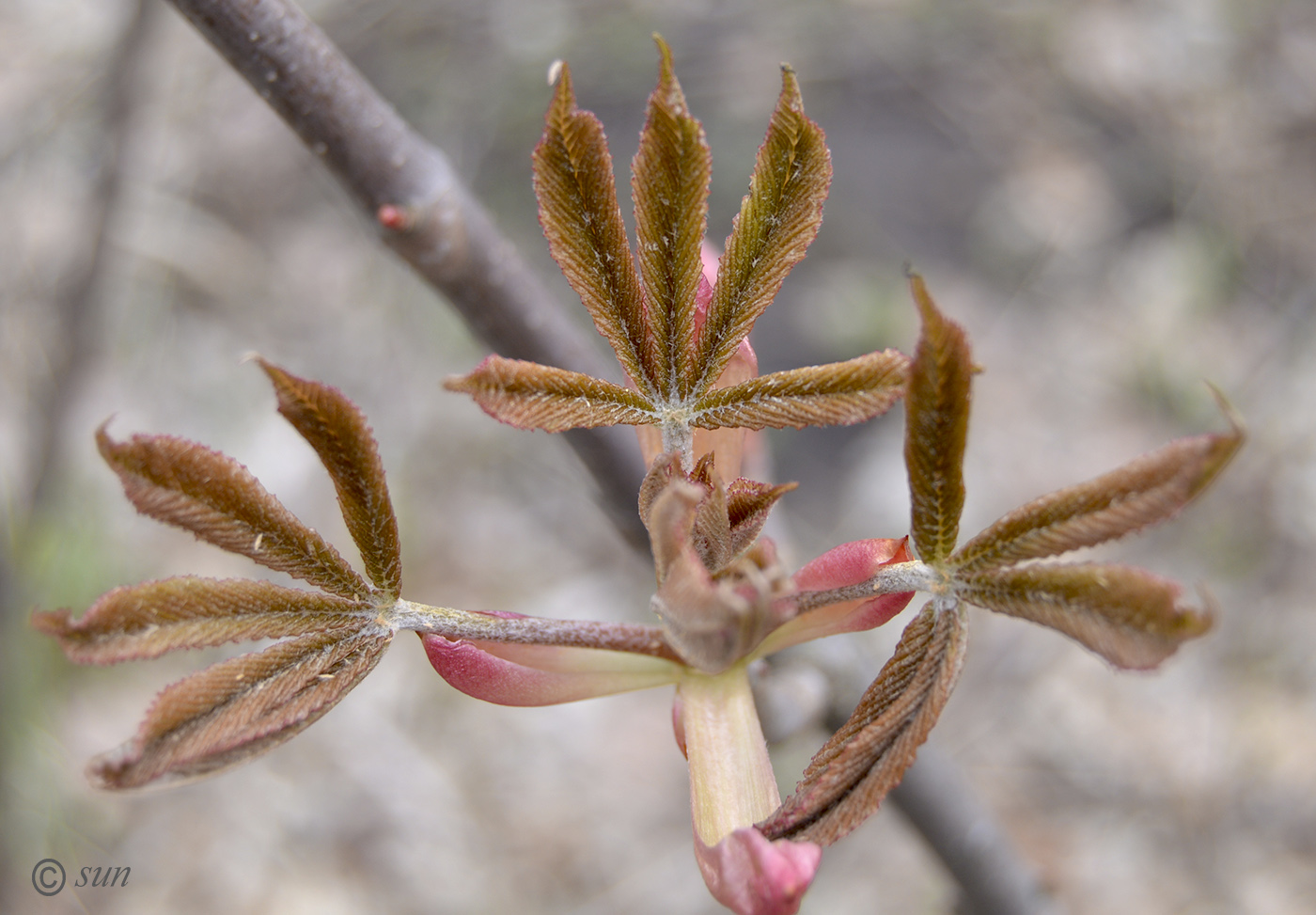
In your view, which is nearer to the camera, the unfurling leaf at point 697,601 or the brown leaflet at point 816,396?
the unfurling leaf at point 697,601

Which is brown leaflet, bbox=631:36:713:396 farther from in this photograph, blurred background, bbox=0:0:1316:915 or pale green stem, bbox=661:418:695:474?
blurred background, bbox=0:0:1316:915

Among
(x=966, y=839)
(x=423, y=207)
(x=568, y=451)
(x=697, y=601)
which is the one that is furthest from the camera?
(x=568, y=451)

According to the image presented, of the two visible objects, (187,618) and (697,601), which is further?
(187,618)

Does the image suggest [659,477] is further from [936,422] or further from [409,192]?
[409,192]

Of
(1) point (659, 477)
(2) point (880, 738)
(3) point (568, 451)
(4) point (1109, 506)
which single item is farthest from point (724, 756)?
(3) point (568, 451)

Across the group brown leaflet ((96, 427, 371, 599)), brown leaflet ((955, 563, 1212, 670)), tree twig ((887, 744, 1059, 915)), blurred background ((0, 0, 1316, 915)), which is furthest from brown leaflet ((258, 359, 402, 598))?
blurred background ((0, 0, 1316, 915))

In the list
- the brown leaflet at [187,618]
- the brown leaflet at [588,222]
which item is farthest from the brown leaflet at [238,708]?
the brown leaflet at [588,222]

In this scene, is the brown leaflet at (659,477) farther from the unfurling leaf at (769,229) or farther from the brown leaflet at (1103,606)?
the brown leaflet at (1103,606)
